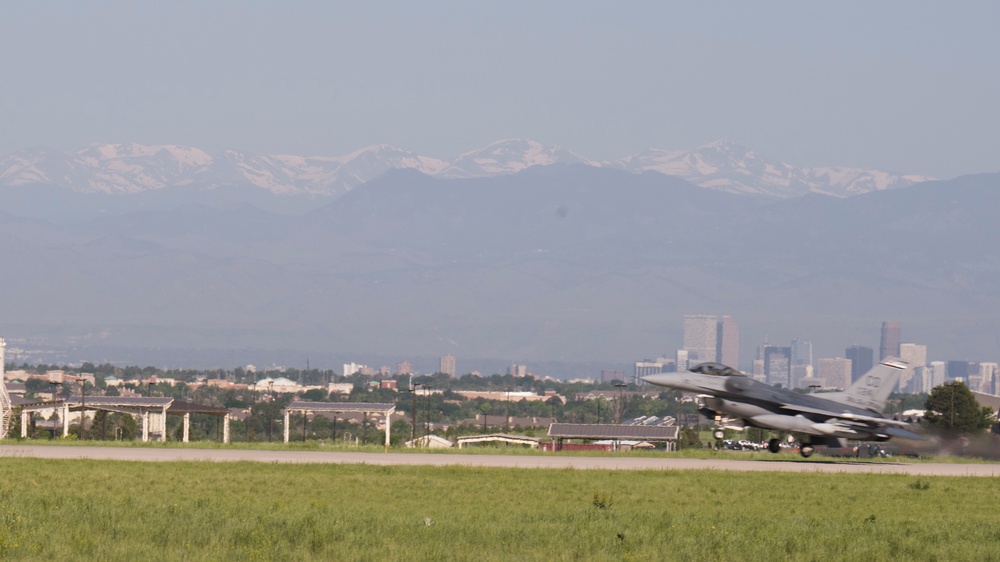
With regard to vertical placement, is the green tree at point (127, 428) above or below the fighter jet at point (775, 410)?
below

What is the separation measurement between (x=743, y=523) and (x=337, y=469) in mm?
19052

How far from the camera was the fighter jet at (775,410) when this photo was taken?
57.2m

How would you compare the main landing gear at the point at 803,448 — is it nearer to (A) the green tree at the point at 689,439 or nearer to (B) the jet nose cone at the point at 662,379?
(B) the jet nose cone at the point at 662,379

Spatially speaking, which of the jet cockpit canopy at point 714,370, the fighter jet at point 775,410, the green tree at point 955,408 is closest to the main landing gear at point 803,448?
the fighter jet at point 775,410

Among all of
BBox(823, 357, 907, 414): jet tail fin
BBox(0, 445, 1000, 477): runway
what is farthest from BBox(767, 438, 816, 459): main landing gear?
BBox(823, 357, 907, 414): jet tail fin

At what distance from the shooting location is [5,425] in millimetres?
99062

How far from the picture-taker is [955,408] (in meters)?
120

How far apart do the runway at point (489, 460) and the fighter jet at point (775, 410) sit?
4.91 ft

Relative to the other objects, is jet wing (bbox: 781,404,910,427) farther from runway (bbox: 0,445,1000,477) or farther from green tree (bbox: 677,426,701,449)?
green tree (bbox: 677,426,701,449)

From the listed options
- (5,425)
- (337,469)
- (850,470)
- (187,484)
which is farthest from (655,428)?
(187,484)

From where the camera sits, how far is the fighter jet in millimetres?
57156

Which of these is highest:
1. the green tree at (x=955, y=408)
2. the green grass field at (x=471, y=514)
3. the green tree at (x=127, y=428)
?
the green grass field at (x=471, y=514)

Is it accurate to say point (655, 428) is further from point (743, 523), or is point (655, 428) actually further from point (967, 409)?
point (743, 523)

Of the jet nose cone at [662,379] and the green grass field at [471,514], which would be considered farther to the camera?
the jet nose cone at [662,379]
